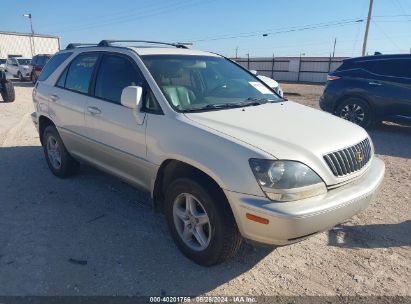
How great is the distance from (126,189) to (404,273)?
10.7ft

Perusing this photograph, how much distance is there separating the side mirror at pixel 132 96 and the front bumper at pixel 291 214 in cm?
124

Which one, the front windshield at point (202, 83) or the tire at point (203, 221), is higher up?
the front windshield at point (202, 83)

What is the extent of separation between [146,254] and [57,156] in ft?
8.55

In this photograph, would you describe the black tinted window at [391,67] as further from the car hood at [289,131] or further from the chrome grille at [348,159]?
the chrome grille at [348,159]

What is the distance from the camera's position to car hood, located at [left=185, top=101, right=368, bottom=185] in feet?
8.90

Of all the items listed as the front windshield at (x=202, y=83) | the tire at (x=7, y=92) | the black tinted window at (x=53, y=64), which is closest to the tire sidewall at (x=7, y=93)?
the tire at (x=7, y=92)

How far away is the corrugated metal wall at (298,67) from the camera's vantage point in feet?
92.2

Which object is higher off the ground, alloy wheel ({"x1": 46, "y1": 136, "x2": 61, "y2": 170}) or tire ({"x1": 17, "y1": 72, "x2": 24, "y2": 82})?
alloy wheel ({"x1": 46, "y1": 136, "x2": 61, "y2": 170})

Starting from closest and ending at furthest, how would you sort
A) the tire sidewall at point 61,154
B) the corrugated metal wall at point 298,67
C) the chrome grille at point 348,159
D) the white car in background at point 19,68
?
the chrome grille at point 348,159
the tire sidewall at point 61,154
the white car in background at point 19,68
the corrugated metal wall at point 298,67

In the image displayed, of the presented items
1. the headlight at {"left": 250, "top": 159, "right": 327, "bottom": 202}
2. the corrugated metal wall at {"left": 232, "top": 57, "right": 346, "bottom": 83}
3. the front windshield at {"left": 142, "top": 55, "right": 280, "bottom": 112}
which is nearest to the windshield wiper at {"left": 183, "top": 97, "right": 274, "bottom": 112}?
the front windshield at {"left": 142, "top": 55, "right": 280, "bottom": 112}

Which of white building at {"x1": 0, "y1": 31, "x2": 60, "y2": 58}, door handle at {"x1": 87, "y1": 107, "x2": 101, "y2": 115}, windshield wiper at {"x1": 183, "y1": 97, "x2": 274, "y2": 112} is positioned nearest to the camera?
windshield wiper at {"x1": 183, "y1": 97, "x2": 274, "y2": 112}

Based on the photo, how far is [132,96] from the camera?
3.30m

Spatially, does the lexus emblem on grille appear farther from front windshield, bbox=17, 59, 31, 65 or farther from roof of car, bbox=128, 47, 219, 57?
front windshield, bbox=17, 59, 31, 65

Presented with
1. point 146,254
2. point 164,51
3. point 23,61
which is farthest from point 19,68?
point 146,254
